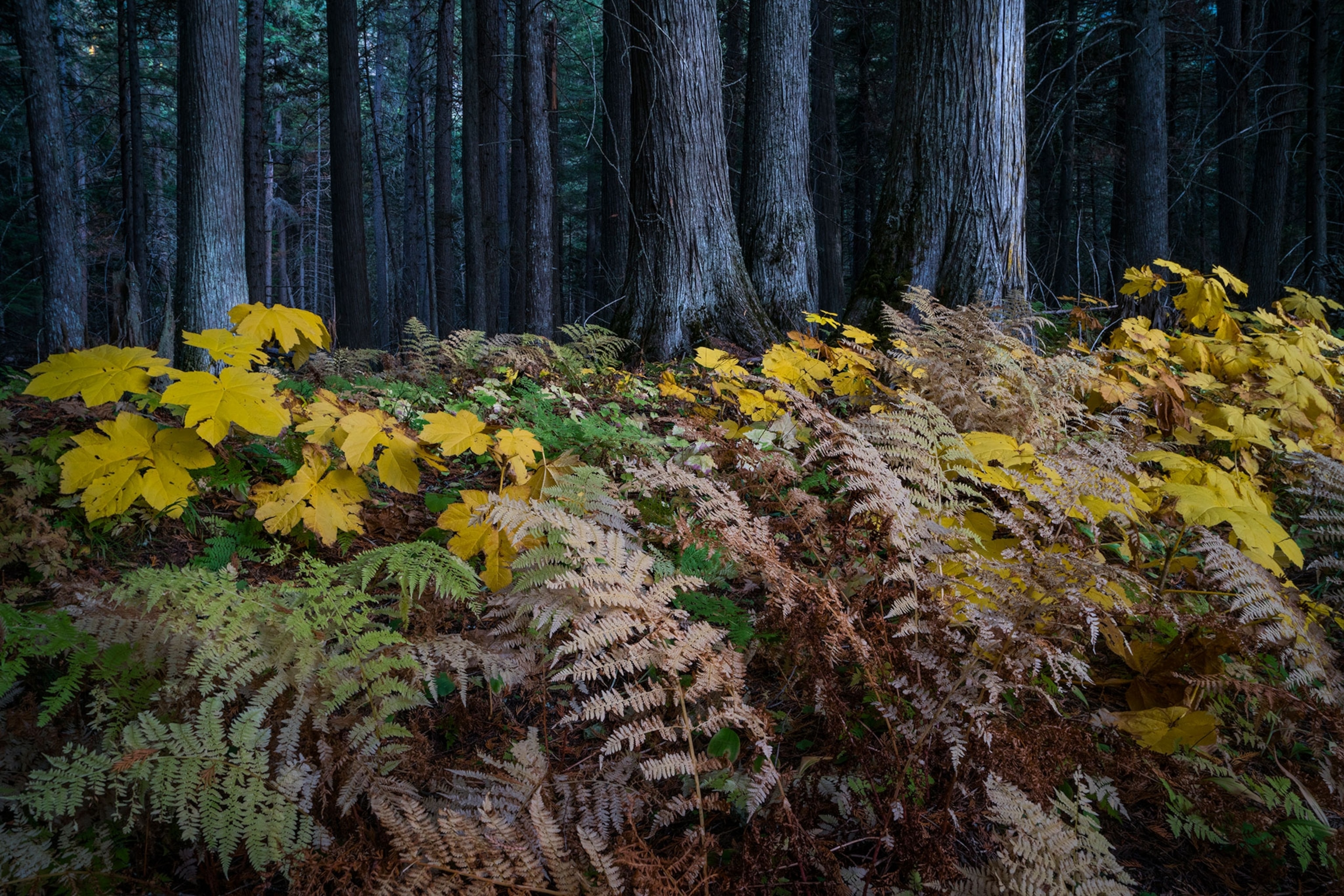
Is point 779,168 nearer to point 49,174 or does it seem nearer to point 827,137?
point 827,137

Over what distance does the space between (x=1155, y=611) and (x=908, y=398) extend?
880 millimetres

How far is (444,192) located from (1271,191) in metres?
15.0

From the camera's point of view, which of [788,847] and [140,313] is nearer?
[788,847]

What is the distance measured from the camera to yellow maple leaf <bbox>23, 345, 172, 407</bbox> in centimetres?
212

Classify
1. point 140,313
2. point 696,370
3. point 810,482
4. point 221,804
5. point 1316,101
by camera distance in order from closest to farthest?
point 221,804 < point 810,482 < point 696,370 < point 140,313 < point 1316,101

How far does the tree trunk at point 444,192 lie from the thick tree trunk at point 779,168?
26.8 ft

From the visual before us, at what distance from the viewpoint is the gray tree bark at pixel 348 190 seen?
388 inches

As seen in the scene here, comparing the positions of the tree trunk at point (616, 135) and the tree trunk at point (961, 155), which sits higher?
the tree trunk at point (616, 135)

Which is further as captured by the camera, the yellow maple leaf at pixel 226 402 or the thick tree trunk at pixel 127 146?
the thick tree trunk at pixel 127 146

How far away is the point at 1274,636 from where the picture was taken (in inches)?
63.9

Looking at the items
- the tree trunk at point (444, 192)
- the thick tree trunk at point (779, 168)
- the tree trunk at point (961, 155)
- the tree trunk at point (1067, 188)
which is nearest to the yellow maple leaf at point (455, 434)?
the tree trunk at point (961, 155)

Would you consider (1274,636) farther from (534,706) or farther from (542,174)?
(542,174)

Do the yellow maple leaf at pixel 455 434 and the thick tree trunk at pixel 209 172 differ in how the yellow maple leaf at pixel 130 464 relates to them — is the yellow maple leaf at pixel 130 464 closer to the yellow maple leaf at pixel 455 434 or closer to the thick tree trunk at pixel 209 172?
the yellow maple leaf at pixel 455 434

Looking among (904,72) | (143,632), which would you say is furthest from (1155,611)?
(904,72)
